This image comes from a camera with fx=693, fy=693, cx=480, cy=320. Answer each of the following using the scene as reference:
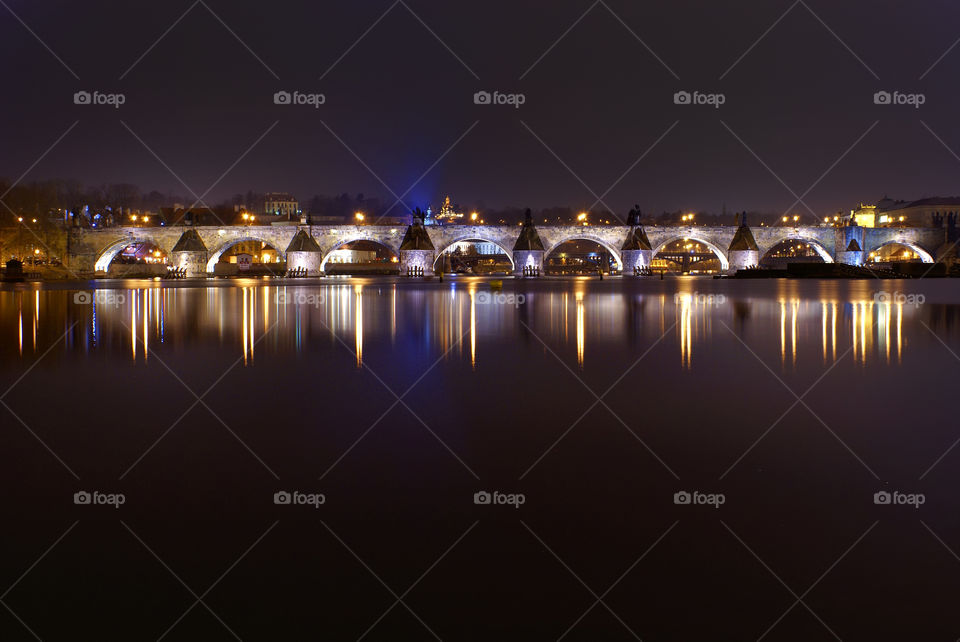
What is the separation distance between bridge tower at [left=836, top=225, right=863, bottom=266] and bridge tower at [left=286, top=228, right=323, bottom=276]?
56863 mm

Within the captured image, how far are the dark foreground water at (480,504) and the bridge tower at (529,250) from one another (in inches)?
2397

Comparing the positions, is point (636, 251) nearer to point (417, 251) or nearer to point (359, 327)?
point (417, 251)

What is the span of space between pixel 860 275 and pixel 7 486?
196 feet

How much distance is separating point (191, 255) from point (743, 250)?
55.7 metres

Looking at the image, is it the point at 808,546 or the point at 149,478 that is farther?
the point at 149,478

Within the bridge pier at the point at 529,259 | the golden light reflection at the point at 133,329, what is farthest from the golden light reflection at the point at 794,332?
the bridge pier at the point at 529,259

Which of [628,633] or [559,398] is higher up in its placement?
[559,398]

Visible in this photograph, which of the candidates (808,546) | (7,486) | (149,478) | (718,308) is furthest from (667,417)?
(718,308)

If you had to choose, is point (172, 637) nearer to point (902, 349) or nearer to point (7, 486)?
point (7, 486)

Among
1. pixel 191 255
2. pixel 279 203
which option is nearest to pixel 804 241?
pixel 191 255

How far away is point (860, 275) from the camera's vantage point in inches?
2132

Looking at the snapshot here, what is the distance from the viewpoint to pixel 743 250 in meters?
73.7

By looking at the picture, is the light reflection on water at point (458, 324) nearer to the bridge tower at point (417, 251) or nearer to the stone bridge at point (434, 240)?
the bridge tower at point (417, 251)

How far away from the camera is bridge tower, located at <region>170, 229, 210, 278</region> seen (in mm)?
64438
